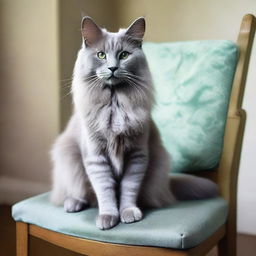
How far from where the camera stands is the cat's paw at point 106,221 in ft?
3.18

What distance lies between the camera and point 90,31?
0.99 meters

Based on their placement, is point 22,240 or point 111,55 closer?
point 111,55

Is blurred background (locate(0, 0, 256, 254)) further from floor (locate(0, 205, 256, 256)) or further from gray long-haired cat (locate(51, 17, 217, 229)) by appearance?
gray long-haired cat (locate(51, 17, 217, 229))

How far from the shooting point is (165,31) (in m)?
1.93

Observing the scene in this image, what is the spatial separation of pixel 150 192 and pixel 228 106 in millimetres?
427

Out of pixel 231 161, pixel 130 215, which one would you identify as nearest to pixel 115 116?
pixel 130 215

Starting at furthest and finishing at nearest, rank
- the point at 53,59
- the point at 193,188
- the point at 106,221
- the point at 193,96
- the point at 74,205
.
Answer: the point at 53,59, the point at 193,96, the point at 193,188, the point at 74,205, the point at 106,221

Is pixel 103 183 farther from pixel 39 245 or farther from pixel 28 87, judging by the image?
pixel 28 87

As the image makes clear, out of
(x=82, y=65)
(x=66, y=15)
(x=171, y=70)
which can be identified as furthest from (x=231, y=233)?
(x=66, y=15)

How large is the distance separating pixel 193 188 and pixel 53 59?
978mm

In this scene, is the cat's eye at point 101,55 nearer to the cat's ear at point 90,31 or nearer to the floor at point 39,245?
the cat's ear at point 90,31

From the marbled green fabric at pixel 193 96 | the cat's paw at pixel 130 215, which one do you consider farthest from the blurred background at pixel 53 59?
the cat's paw at pixel 130 215

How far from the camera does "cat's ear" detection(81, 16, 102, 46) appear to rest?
38.5 inches

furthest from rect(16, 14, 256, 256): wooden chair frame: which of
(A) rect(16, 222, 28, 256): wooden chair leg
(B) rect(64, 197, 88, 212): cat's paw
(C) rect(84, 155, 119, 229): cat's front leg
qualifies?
(C) rect(84, 155, 119, 229): cat's front leg
